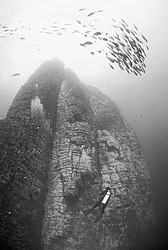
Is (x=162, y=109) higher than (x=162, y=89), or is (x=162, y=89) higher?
(x=162, y=89)

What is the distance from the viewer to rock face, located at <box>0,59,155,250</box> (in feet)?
34.6

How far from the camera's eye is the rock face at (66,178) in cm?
1055

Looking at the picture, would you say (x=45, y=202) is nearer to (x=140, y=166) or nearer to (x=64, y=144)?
(x=64, y=144)

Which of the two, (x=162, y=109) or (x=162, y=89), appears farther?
(x=162, y=89)

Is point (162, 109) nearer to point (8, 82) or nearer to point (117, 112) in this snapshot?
point (117, 112)

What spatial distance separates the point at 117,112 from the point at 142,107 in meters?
14.6

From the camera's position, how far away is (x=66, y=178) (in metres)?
12.5

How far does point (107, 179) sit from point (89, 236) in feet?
12.9

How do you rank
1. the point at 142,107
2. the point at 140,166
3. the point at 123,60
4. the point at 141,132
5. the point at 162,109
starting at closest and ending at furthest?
the point at 123,60 < the point at 140,166 < the point at 141,132 < the point at 162,109 < the point at 142,107

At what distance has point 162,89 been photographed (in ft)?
116

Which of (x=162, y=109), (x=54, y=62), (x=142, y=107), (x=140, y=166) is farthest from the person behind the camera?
(x=142, y=107)

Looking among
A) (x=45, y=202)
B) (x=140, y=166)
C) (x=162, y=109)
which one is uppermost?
→ (x=162, y=109)

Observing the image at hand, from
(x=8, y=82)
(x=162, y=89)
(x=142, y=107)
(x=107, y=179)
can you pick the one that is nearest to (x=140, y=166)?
(x=107, y=179)

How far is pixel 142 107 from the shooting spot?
109ft
